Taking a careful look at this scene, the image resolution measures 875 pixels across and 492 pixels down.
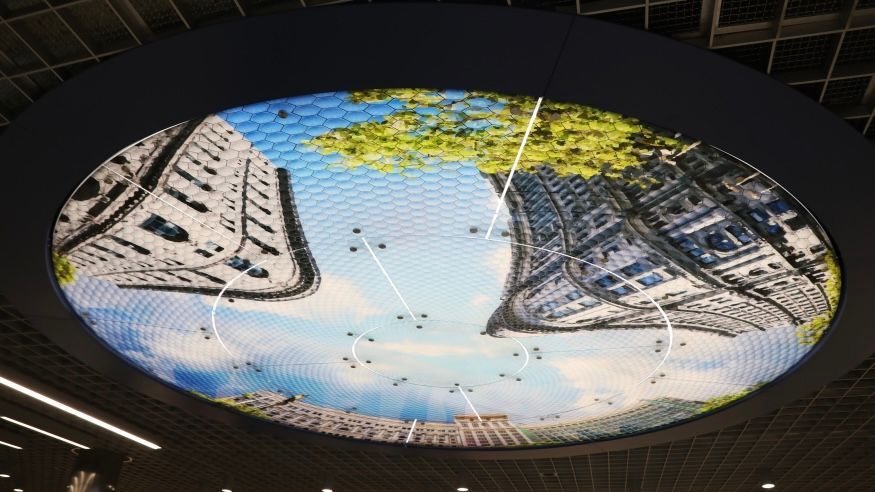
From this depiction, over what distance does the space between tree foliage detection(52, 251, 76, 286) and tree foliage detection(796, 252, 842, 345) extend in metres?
7.86

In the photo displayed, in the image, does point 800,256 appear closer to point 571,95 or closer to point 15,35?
point 571,95

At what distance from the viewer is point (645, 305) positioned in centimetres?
774

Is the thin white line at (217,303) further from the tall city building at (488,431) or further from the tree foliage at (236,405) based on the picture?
the tall city building at (488,431)

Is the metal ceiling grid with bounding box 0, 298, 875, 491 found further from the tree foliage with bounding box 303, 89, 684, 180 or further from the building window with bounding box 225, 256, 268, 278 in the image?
the tree foliage with bounding box 303, 89, 684, 180

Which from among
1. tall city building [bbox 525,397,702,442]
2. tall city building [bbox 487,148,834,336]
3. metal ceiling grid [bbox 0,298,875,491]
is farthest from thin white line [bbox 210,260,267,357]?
tall city building [bbox 525,397,702,442]

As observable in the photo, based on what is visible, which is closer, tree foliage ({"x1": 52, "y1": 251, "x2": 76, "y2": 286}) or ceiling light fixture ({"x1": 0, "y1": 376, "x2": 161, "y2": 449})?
tree foliage ({"x1": 52, "y1": 251, "x2": 76, "y2": 286})

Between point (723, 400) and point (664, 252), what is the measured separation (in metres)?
4.50

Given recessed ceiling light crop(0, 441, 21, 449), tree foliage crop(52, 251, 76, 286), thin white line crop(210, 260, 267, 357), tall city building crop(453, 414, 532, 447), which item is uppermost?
tall city building crop(453, 414, 532, 447)

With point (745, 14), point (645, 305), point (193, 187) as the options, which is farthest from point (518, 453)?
point (745, 14)

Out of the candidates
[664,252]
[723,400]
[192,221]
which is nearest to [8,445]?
[192,221]

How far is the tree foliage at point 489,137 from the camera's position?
523 cm

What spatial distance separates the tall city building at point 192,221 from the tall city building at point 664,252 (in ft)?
7.34

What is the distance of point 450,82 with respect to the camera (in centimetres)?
487

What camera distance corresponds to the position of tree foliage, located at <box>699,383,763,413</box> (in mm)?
9836
